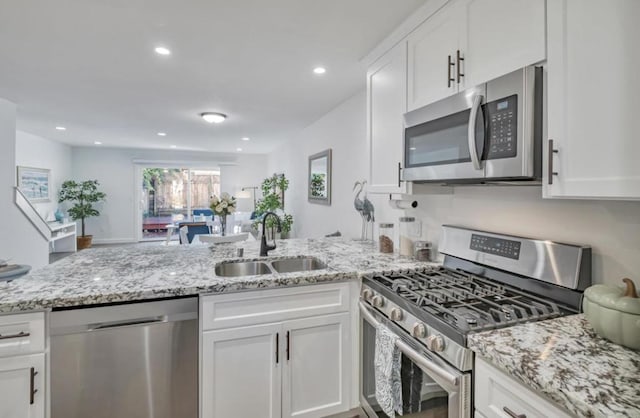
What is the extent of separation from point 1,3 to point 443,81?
95.6 inches

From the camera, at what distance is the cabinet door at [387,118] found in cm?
190

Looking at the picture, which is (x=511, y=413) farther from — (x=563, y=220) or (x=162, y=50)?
(x=162, y=50)

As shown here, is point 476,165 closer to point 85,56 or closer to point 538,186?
point 538,186

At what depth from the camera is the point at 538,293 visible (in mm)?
1341

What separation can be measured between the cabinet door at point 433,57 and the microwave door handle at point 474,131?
258 mm

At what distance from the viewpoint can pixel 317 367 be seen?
1722 mm

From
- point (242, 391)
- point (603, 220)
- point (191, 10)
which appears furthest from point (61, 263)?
point (603, 220)

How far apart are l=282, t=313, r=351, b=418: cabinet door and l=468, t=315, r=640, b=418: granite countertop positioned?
2.87ft

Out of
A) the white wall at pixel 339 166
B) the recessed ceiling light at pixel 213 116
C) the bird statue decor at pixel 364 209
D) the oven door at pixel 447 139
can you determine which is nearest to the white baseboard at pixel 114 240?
the white wall at pixel 339 166

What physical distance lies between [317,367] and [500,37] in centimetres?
177

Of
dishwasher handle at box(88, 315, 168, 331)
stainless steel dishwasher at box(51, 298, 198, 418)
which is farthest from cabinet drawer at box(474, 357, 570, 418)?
dishwasher handle at box(88, 315, 168, 331)

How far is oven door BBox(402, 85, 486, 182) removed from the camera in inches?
50.1

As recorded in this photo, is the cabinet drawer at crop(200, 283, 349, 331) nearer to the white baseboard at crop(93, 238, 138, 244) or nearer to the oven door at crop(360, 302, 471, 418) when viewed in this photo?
the oven door at crop(360, 302, 471, 418)

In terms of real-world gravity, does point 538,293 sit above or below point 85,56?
below
